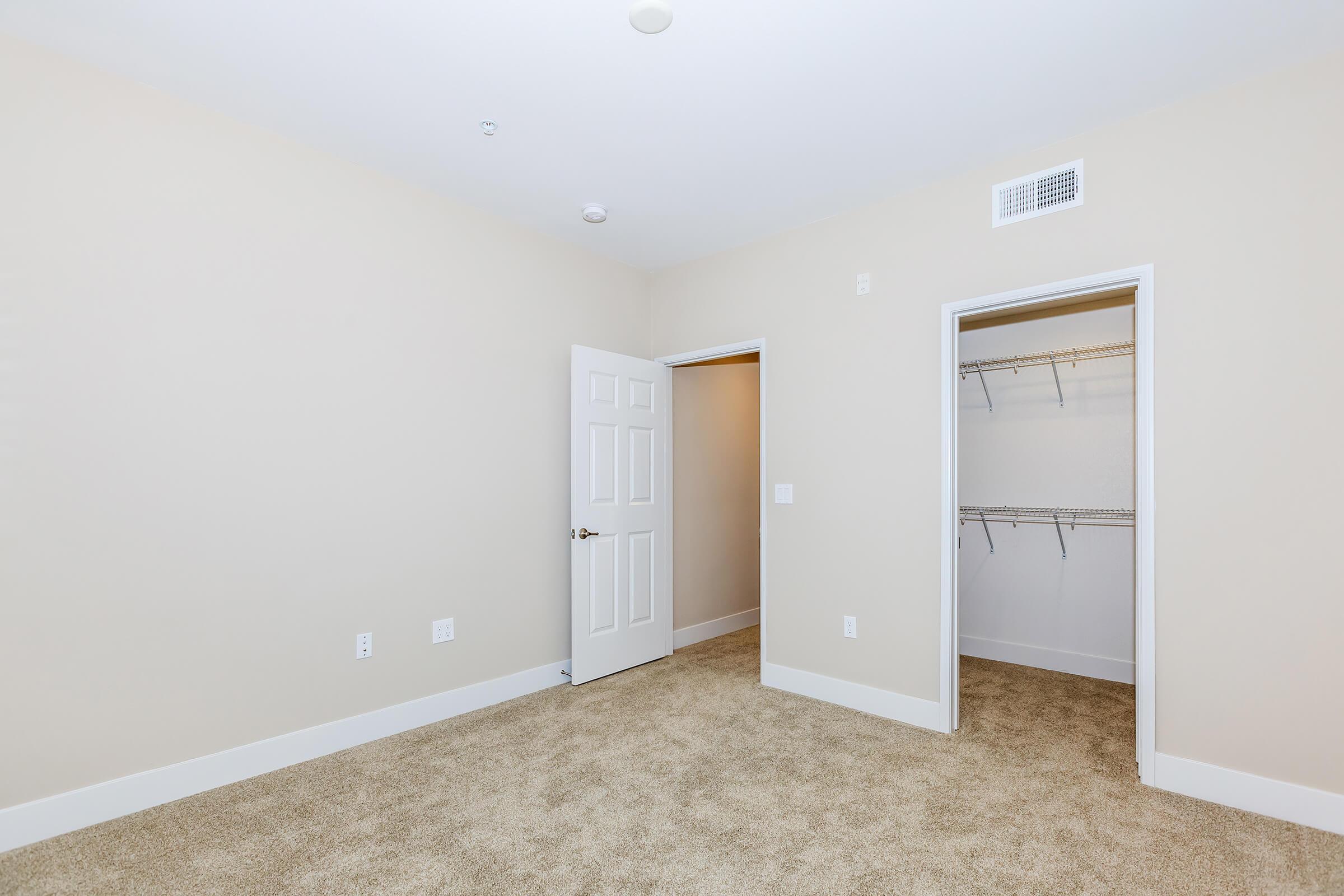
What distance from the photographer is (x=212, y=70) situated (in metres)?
2.34

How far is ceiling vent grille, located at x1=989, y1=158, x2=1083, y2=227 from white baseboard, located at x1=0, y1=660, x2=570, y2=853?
11.5ft

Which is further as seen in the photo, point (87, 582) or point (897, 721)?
point (897, 721)

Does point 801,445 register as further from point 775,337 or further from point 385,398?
point 385,398

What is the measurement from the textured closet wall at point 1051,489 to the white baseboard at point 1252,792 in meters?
1.48

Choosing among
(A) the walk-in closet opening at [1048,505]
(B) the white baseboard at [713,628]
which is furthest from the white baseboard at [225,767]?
(A) the walk-in closet opening at [1048,505]

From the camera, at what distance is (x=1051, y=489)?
4.10 metres

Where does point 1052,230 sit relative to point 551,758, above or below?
above

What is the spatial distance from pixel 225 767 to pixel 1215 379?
4191mm

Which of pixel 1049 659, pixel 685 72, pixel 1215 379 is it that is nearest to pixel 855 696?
pixel 1049 659

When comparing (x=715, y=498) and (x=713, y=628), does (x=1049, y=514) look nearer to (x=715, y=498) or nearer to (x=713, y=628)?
(x=715, y=498)

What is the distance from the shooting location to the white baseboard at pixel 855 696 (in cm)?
317

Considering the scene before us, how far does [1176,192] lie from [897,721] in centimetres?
266

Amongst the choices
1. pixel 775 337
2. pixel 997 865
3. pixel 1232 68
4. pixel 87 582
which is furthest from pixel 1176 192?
pixel 87 582

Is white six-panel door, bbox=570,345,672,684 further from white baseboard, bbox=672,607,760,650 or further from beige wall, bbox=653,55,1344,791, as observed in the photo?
beige wall, bbox=653,55,1344,791
